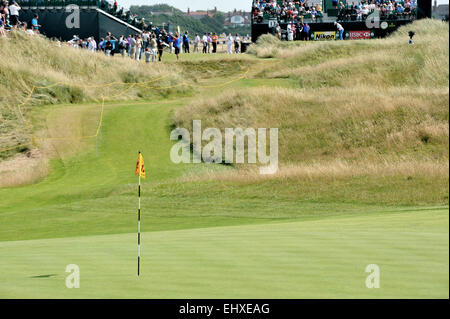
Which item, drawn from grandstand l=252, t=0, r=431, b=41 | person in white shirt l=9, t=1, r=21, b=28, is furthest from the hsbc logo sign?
person in white shirt l=9, t=1, r=21, b=28

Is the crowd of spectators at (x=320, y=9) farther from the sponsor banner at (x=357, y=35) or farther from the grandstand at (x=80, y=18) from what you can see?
the grandstand at (x=80, y=18)

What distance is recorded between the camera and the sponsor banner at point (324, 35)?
56.8 m

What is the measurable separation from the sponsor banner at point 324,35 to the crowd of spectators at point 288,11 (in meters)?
1.50

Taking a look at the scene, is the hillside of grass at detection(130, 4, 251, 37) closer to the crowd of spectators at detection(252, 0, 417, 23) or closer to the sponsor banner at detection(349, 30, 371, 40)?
the crowd of spectators at detection(252, 0, 417, 23)

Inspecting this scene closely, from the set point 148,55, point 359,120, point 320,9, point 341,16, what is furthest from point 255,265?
point 320,9

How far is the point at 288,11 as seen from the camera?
190ft

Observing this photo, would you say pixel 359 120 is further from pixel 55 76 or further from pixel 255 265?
pixel 255 265

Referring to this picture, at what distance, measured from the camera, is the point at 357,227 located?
12586 mm

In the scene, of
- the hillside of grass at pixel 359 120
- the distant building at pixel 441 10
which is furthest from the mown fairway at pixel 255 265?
the hillside of grass at pixel 359 120

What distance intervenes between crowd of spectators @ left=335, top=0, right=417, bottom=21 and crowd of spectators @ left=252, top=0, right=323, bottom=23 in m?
2.24

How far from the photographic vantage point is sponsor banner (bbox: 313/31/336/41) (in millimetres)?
56750
